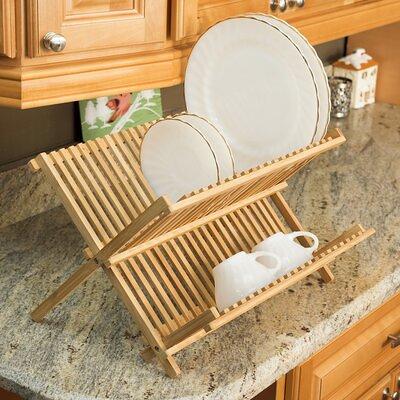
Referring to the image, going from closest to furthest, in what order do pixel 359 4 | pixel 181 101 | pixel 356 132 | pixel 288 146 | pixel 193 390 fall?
pixel 193 390
pixel 288 146
pixel 359 4
pixel 181 101
pixel 356 132

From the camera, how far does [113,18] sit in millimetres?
1696

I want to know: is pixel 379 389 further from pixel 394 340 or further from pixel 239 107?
pixel 239 107

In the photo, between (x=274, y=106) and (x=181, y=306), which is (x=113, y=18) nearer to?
(x=274, y=106)

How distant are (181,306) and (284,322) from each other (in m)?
0.21

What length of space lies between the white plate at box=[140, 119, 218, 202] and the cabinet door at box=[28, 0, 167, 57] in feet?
0.56

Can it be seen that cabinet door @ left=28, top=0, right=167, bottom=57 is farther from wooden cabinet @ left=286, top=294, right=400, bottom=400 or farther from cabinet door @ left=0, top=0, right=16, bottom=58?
wooden cabinet @ left=286, top=294, right=400, bottom=400

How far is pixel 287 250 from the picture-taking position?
1.83 meters

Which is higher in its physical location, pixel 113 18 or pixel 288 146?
pixel 113 18

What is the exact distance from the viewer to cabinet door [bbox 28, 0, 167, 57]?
1590mm

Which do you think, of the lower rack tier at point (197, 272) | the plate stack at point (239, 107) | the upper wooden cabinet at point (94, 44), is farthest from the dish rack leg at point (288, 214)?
the upper wooden cabinet at point (94, 44)

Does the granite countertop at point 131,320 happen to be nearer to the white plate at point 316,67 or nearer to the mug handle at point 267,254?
the mug handle at point 267,254

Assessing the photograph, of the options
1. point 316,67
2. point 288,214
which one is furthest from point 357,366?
point 316,67

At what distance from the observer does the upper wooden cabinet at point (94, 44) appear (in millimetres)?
1589

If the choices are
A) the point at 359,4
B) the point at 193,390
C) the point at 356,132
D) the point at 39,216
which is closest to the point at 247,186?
the point at 193,390
